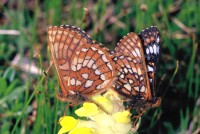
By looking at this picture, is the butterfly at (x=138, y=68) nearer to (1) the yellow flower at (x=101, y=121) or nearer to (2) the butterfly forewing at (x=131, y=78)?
(2) the butterfly forewing at (x=131, y=78)

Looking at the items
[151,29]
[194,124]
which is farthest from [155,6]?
[151,29]

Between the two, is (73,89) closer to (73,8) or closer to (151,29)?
(151,29)

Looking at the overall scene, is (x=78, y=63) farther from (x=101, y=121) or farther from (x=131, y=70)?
(x=101, y=121)

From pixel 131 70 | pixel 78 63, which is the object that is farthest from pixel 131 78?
pixel 78 63

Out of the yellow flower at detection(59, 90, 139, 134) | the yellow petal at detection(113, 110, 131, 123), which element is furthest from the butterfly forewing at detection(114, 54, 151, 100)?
the yellow petal at detection(113, 110, 131, 123)

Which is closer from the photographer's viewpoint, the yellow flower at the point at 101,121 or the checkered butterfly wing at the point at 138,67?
the yellow flower at the point at 101,121

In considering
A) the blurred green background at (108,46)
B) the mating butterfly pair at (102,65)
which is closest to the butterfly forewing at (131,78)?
the mating butterfly pair at (102,65)
